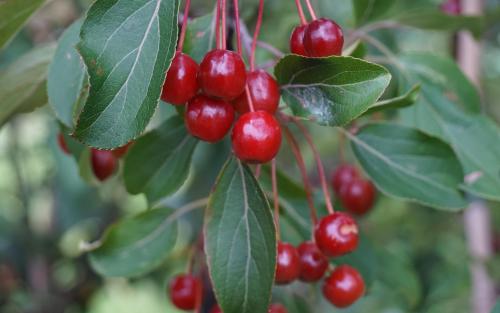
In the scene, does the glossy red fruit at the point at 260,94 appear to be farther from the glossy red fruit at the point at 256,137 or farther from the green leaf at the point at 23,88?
the green leaf at the point at 23,88

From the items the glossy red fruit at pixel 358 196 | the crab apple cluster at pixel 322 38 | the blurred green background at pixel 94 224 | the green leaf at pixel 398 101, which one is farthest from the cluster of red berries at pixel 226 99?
the blurred green background at pixel 94 224

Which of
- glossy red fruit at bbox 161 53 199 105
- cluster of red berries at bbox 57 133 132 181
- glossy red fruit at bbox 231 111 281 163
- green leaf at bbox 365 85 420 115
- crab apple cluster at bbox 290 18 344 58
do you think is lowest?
cluster of red berries at bbox 57 133 132 181

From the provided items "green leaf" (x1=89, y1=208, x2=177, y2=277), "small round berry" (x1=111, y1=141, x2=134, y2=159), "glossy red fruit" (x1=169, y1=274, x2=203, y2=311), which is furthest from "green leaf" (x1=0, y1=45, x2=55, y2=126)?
"glossy red fruit" (x1=169, y1=274, x2=203, y2=311)

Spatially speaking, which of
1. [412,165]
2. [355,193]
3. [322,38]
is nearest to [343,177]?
[355,193]

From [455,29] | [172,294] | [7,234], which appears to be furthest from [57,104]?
[7,234]

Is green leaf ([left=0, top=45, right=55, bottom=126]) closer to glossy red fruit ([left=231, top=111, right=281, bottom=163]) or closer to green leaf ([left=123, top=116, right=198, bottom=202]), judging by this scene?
green leaf ([left=123, top=116, right=198, bottom=202])

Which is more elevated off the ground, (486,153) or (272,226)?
(272,226)

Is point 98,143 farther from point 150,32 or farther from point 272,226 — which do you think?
point 272,226
